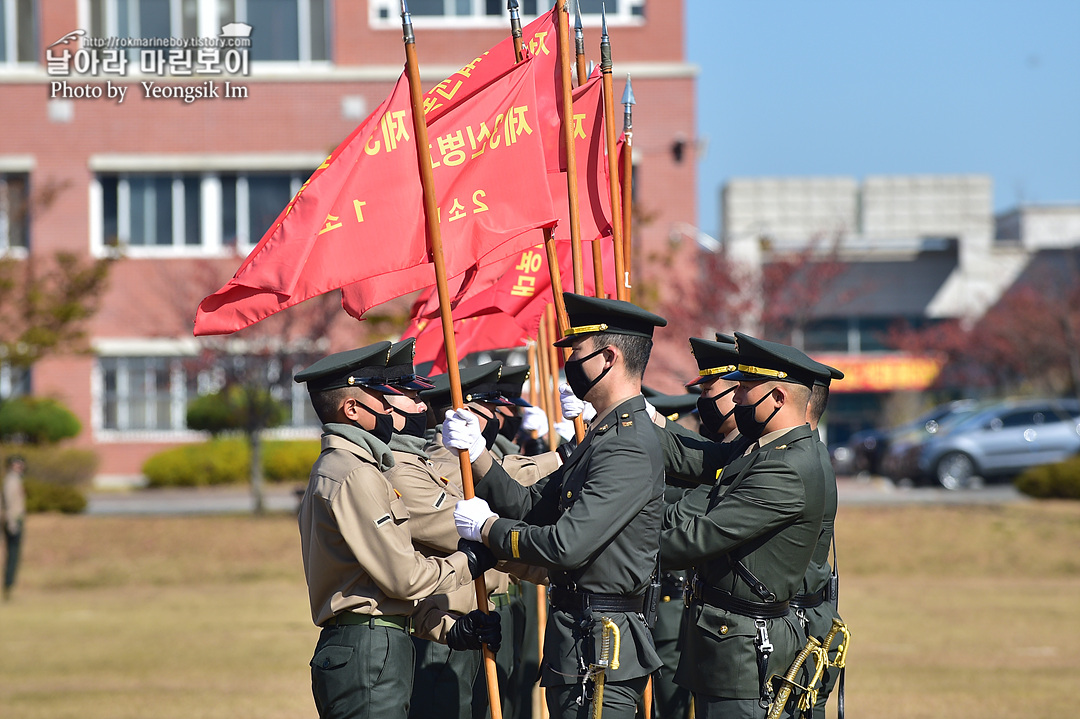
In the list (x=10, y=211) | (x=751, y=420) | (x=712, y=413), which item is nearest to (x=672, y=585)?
(x=712, y=413)

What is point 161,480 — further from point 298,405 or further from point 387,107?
point 387,107

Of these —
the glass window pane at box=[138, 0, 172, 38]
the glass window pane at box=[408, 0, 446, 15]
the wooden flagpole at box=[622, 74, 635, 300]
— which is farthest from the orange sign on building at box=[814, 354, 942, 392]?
the wooden flagpole at box=[622, 74, 635, 300]

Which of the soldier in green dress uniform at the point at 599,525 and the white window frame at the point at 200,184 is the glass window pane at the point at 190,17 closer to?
the white window frame at the point at 200,184

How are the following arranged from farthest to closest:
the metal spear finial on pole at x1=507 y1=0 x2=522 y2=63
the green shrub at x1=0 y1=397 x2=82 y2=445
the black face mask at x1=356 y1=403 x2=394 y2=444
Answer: the green shrub at x1=0 y1=397 x2=82 y2=445, the metal spear finial on pole at x1=507 y1=0 x2=522 y2=63, the black face mask at x1=356 y1=403 x2=394 y2=444

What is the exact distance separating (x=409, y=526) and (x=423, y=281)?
7.23 feet

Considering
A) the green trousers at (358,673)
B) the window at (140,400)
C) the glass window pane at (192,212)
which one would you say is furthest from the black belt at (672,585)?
the glass window pane at (192,212)

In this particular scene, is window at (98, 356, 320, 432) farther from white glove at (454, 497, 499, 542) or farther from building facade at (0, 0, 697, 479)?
white glove at (454, 497, 499, 542)

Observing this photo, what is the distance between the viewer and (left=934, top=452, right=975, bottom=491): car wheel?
26.7 m

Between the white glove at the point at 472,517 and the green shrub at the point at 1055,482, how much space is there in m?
20.1

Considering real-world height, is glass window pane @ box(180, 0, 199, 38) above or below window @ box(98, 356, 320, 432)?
above

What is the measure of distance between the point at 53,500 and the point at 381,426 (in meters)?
19.4

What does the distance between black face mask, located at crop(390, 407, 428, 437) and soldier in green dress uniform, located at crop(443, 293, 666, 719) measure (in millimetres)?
586

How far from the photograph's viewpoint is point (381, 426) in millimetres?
5270

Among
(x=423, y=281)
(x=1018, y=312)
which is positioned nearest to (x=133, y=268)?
(x=1018, y=312)
